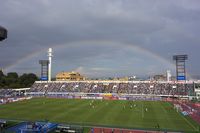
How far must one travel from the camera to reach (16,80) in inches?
5404

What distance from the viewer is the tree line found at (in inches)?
5100

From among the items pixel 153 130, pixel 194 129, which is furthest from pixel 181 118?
pixel 153 130

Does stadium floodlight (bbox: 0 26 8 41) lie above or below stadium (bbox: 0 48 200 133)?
above

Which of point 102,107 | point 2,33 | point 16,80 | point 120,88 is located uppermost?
point 2,33

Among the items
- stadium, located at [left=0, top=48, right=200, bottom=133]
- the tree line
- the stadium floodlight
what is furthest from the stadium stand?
the stadium floodlight

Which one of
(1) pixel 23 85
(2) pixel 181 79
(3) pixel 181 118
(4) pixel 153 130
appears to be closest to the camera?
(4) pixel 153 130

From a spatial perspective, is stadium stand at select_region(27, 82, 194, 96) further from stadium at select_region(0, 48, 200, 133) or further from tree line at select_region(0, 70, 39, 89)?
tree line at select_region(0, 70, 39, 89)

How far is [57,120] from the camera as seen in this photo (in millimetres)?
42844

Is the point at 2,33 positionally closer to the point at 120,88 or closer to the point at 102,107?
the point at 102,107

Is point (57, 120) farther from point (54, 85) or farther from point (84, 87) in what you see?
point (54, 85)

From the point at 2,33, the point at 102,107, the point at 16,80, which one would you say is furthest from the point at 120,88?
the point at 2,33

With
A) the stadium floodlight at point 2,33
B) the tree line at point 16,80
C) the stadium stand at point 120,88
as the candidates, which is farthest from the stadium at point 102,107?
the tree line at point 16,80

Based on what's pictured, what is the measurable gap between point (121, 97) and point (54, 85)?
133 ft

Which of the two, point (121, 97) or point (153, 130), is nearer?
point (153, 130)
